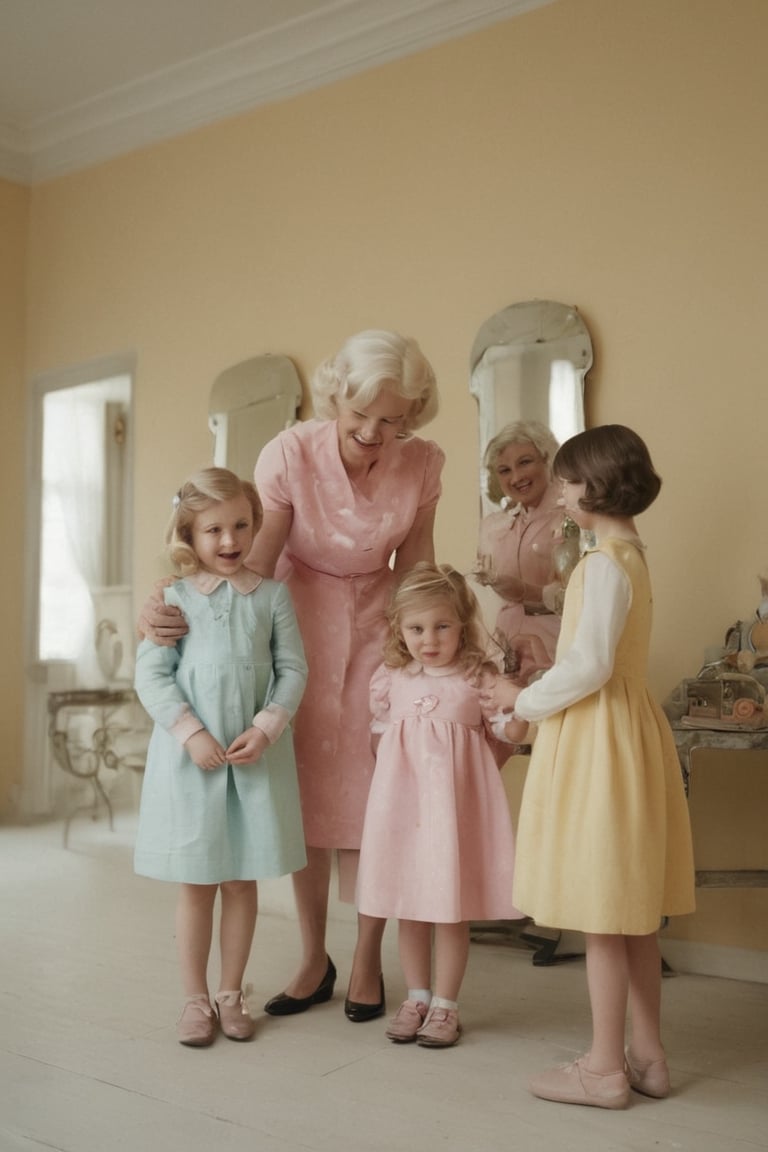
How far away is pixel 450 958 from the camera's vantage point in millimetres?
2568

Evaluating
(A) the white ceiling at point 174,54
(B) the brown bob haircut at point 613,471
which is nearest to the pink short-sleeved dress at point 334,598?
(B) the brown bob haircut at point 613,471

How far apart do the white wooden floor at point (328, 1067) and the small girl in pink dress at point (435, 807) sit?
18 cm

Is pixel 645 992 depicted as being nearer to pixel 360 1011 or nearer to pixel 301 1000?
pixel 360 1011

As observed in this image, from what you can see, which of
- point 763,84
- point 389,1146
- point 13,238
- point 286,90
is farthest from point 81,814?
point 763,84

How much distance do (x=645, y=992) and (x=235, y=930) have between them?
918mm

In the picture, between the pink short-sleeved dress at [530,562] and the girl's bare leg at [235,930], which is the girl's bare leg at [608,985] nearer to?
the girl's bare leg at [235,930]

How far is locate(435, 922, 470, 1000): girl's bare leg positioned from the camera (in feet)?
8.43

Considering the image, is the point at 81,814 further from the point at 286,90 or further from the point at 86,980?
the point at 286,90

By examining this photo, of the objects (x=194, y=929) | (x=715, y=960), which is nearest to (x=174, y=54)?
(x=194, y=929)

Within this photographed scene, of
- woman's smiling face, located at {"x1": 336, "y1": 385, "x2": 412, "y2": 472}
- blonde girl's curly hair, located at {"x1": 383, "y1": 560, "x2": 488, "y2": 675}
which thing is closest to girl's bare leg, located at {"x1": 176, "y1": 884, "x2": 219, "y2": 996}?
blonde girl's curly hair, located at {"x1": 383, "y1": 560, "x2": 488, "y2": 675}

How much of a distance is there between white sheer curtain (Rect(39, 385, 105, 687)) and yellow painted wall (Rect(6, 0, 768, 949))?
1.42ft

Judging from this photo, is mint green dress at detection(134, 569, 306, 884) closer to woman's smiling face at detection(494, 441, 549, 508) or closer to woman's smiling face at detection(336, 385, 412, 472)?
woman's smiling face at detection(336, 385, 412, 472)

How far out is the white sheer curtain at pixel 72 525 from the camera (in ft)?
18.5

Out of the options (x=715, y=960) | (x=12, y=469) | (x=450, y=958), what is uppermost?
(x=12, y=469)
